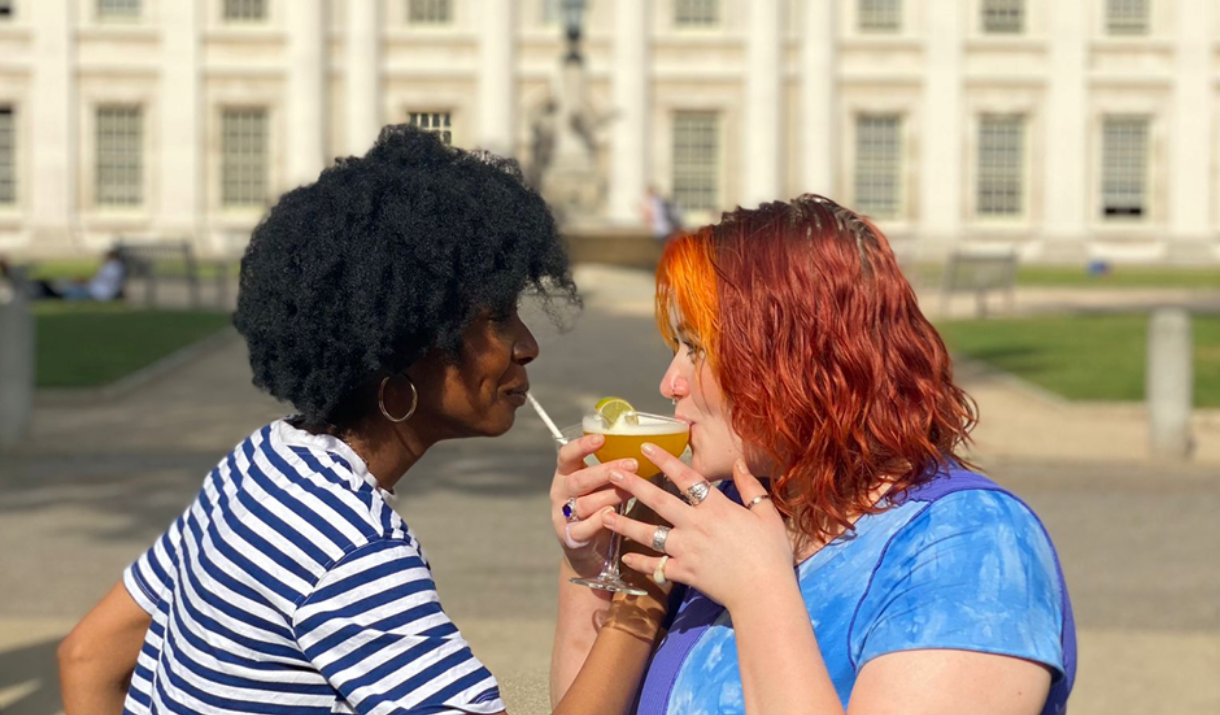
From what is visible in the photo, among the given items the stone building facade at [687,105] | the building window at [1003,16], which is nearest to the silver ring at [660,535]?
the stone building facade at [687,105]

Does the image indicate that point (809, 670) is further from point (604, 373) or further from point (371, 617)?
point (604, 373)

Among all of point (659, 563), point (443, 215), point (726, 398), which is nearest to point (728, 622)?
point (659, 563)

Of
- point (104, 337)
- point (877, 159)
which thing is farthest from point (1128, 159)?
point (104, 337)

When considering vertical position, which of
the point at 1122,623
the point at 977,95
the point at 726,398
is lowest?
the point at 1122,623

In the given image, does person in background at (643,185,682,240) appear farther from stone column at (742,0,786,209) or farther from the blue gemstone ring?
the blue gemstone ring

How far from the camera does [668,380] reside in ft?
7.74

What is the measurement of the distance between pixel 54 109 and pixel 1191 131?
29.6 metres

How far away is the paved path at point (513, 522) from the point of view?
5785 millimetres

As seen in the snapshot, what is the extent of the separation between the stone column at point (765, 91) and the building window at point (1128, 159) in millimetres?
8835

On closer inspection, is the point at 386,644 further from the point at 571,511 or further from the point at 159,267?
the point at 159,267

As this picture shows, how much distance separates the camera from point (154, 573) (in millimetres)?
2492

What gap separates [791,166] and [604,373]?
96.5ft

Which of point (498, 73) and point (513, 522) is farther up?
point (498, 73)

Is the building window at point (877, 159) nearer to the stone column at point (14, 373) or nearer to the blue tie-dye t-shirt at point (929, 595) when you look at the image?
the stone column at point (14, 373)
